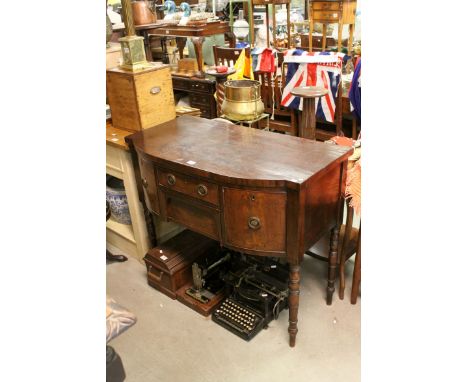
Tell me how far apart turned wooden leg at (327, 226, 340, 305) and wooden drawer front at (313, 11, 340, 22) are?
221cm

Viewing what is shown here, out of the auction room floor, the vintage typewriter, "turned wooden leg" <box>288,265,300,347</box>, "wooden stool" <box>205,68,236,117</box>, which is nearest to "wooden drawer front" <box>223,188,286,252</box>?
"turned wooden leg" <box>288,265,300,347</box>

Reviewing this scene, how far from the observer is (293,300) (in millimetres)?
1596

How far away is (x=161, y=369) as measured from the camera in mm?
1617

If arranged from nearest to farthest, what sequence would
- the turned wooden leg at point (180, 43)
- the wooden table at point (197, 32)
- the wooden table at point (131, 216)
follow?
1. the wooden table at point (131, 216)
2. the wooden table at point (197, 32)
3. the turned wooden leg at point (180, 43)

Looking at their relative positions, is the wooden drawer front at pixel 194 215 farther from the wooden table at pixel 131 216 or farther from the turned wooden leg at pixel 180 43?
the turned wooden leg at pixel 180 43

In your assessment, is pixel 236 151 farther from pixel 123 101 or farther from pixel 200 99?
pixel 200 99

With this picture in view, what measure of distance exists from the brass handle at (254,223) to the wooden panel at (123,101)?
817 mm

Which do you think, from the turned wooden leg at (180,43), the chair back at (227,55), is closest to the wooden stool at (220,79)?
the chair back at (227,55)

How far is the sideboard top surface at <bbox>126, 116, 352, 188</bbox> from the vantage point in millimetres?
1401

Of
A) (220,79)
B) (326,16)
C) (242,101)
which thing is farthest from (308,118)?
(326,16)

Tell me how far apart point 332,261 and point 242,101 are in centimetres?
80

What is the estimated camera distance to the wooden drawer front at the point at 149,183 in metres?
1.71
